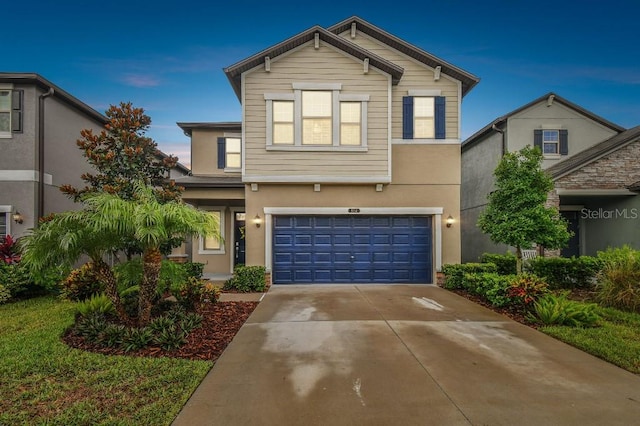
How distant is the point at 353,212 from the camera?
1025cm

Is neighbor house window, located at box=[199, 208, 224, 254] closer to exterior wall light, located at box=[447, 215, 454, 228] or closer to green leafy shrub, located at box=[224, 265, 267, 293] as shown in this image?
green leafy shrub, located at box=[224, 265, 267, 293]

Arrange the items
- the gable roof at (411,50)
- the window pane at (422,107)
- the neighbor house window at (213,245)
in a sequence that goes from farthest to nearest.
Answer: the neighbor house window at (213,245) < the window pane at (422,107) < the gable roof at (411,50)

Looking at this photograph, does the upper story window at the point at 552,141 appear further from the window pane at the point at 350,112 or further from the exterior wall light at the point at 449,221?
the window pane at the point at 350,112

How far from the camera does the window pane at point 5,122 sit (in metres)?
9.82

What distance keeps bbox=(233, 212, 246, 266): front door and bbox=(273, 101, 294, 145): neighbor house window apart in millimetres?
4544

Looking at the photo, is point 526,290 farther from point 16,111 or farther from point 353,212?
point 16,111

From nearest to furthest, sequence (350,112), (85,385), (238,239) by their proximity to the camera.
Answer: (85,385) < (350,112) < (238,239)

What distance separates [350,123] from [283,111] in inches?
88.6

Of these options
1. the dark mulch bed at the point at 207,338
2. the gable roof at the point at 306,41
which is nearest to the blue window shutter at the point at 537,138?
the gable roof at the point at 306,41

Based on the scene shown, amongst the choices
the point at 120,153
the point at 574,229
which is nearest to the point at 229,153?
the point at 120,153

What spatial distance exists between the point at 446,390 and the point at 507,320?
3876 mm

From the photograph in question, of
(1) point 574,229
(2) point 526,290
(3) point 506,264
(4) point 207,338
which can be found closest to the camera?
(4) point 207,338

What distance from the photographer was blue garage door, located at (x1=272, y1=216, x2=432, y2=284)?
10.3 m

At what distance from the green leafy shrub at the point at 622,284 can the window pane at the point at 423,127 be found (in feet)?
20.5
